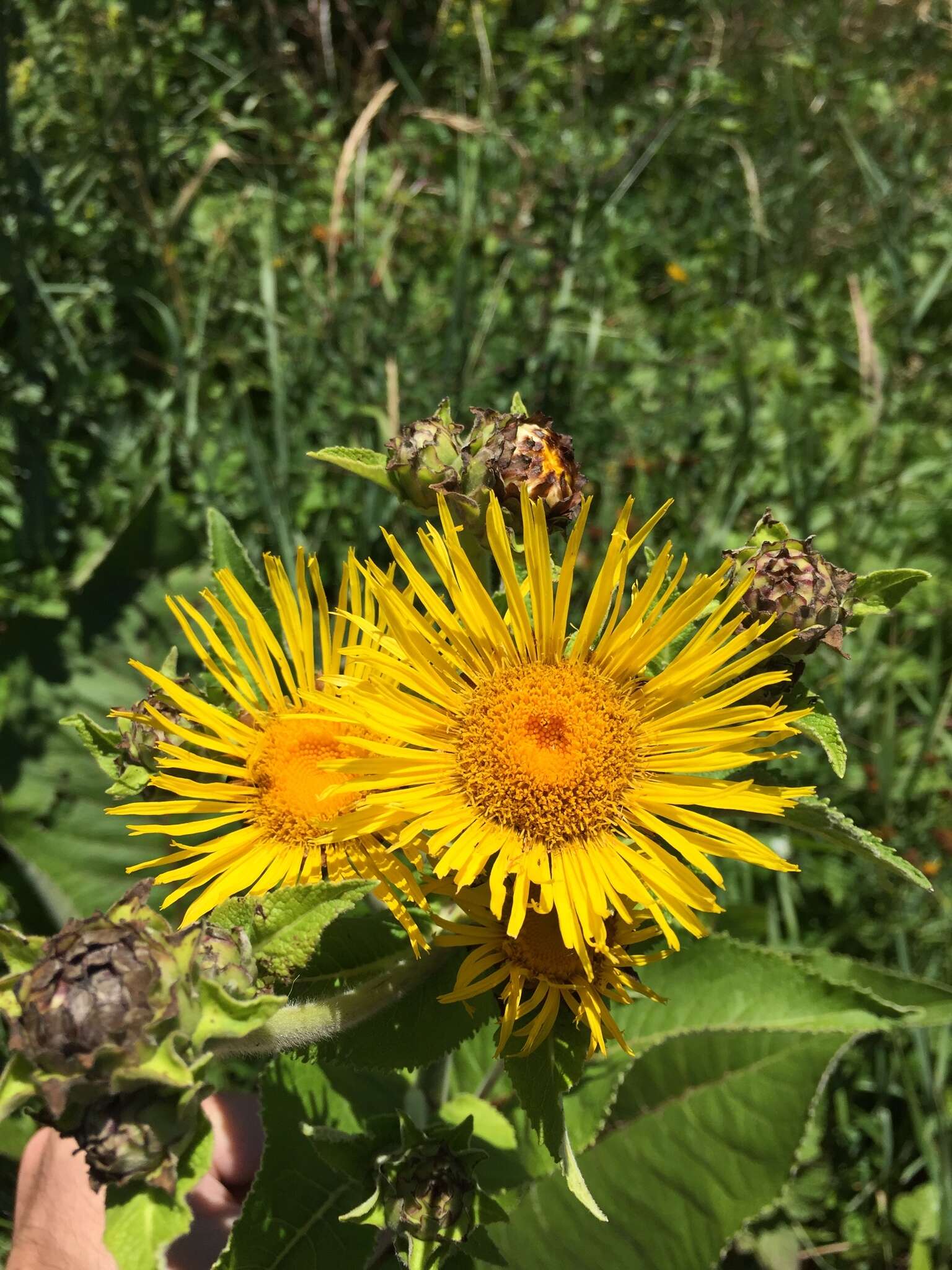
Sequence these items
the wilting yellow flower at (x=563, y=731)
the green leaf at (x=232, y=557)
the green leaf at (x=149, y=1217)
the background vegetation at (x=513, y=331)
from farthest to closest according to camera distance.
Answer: the background vegetation at (x=513, y=331) < the green leaf at (x=232, y=557) < the wilting yellow flower at (x=563, y=731) < the green leaf at (x=149, y=1217)

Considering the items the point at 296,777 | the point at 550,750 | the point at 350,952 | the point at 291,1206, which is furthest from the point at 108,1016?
the point at 291,1206

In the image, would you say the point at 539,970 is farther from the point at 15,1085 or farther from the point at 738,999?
the point at 738,999

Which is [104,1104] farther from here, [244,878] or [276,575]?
[276,575]

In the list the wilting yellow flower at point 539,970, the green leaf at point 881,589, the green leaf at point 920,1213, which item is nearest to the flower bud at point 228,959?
the wilting yellow flower at point 539,970

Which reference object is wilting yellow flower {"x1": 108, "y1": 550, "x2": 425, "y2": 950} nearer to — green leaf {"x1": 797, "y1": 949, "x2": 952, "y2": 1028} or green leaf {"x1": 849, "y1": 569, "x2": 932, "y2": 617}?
green leaf {"x1": 849, "y1": 569, "x2": 932, "y2": 617}

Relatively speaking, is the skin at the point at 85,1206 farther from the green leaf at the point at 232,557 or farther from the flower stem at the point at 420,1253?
the green leaf at the point at 232,557

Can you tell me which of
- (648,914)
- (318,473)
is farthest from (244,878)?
(318,473)

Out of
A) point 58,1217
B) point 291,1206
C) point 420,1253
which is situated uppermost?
point 420,1253
